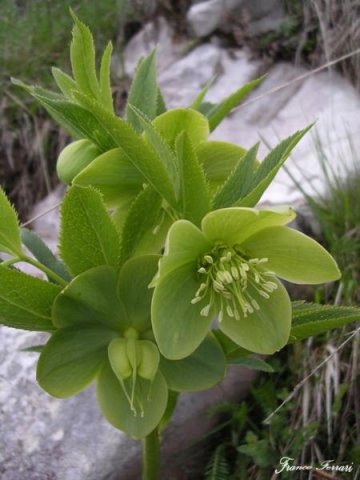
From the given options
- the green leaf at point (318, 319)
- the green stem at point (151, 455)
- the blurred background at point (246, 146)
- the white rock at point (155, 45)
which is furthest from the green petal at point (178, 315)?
the white rock at point (155, 45)

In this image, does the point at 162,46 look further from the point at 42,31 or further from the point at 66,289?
the point at 66,289

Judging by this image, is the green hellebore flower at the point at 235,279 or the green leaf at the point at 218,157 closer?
the green hellebore flower at the point at 235,279

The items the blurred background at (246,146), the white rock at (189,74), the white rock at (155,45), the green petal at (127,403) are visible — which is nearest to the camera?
the green petal at (127,403)

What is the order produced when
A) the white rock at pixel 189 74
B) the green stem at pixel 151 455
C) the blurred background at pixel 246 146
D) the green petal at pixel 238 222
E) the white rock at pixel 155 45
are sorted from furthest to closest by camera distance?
the white rock at pixel 155 45 < the white rock at pixel 189 74 < the blurred background at pixel 246 146 < the green stem at pixel 151 455 < the green petal at pixel 238 222

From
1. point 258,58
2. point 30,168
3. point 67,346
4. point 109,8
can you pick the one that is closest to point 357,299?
point 67,346

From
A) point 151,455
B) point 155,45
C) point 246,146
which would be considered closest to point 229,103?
point 151,455

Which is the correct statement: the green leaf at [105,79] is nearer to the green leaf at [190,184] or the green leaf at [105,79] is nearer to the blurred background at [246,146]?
the green leaf at [190,184]

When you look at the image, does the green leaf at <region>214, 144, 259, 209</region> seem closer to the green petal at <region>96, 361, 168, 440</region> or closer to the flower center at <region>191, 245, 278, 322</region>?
the flower center at <region>191, 245, 278, 322</region>
